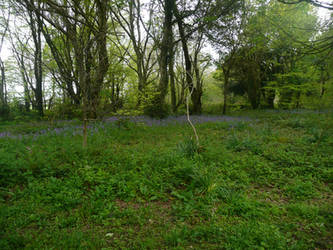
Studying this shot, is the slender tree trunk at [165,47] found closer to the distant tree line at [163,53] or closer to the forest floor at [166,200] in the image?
the distant tree line at [163,53]

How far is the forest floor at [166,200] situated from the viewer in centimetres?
205

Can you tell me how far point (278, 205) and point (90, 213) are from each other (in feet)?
9.72

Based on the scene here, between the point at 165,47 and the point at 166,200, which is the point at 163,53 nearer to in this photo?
the point at 165,47

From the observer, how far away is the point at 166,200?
9.44 ft

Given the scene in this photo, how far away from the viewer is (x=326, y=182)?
139 inches

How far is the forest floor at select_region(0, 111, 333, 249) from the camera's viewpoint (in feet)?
6.73

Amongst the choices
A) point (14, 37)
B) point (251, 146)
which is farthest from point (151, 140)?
point (14, 37)

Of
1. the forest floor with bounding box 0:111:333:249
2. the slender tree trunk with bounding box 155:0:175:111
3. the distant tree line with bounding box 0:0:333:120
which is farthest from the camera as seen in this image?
the slender tree trunk with bounding box 155:0:175:111

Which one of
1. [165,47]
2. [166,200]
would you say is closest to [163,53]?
[165,47]

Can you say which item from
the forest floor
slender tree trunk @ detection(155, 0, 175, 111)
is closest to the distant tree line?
slender tree trunk @ detection(155, 0, 175, 111)

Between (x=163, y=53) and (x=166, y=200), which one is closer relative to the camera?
(x=166, y=200)

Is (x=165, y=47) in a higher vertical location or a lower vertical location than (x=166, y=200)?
higher

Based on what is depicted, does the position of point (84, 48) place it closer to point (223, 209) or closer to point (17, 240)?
point (17, 240)

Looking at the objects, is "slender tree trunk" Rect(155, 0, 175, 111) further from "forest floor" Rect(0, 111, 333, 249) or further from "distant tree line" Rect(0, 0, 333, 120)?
"forest floor" Rect(0, 111, 333, 249)
